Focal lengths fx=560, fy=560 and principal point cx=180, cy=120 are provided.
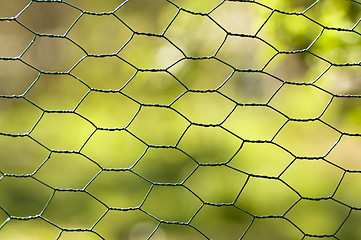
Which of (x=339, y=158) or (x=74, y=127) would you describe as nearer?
(x=339, y=158)

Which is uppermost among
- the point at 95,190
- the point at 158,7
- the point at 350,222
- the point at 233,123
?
the point at 158,7

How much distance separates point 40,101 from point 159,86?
2.37m

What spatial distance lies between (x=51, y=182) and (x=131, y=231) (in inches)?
26.9

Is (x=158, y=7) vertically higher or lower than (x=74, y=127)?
higher

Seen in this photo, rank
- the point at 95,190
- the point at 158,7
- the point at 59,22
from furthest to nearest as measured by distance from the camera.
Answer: the point at 59,22 → the point at 158,7 → the point at 95,190

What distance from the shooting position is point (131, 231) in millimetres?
2572

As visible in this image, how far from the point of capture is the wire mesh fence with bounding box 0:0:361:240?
70.8 inches

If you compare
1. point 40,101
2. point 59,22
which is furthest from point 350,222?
point 59,22

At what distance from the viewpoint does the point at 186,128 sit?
2.15 m

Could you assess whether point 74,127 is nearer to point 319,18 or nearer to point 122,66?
point 122,66

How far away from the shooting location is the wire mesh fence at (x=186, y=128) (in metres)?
1.80

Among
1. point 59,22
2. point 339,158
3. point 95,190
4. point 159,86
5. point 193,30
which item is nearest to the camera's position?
point 193,30

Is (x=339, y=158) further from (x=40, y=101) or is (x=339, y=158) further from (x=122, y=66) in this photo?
(x=40, y=101)

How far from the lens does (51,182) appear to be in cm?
303
